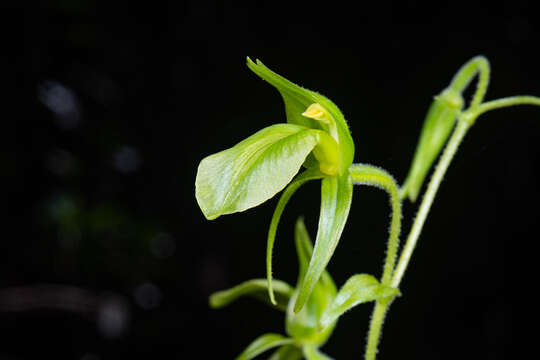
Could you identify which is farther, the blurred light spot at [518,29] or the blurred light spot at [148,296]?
the blurred light spot at [148,296]

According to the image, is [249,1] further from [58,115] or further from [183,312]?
[183,312]

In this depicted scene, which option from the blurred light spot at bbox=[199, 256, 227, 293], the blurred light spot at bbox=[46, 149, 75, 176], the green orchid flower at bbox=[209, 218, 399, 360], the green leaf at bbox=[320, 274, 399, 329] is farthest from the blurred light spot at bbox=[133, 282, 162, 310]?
the green leaf at bbox=[320, 274, 399, 329]

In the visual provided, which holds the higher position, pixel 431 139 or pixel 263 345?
pixel 431 139

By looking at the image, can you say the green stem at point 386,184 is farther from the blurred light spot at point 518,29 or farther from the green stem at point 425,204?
the blurred light spot at point 518,29

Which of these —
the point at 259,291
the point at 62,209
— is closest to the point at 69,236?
the point at 62,209

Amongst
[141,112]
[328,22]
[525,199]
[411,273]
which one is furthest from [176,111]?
[525,199]

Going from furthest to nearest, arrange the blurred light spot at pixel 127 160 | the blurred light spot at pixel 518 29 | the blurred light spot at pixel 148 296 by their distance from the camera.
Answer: the blurred light spot at pixel 148 296
the blurred light spot at pixel 127 160
the blurred light spot at pixel 518 29

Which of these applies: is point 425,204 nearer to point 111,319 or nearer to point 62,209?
point 62,209

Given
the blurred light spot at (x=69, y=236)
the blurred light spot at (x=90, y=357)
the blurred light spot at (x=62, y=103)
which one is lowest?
the blurred light spot at (x=90, y=357)

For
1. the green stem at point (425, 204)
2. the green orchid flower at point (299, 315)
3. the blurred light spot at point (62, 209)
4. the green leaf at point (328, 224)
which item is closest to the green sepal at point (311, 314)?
the green orchid flower at point (299, 315)
